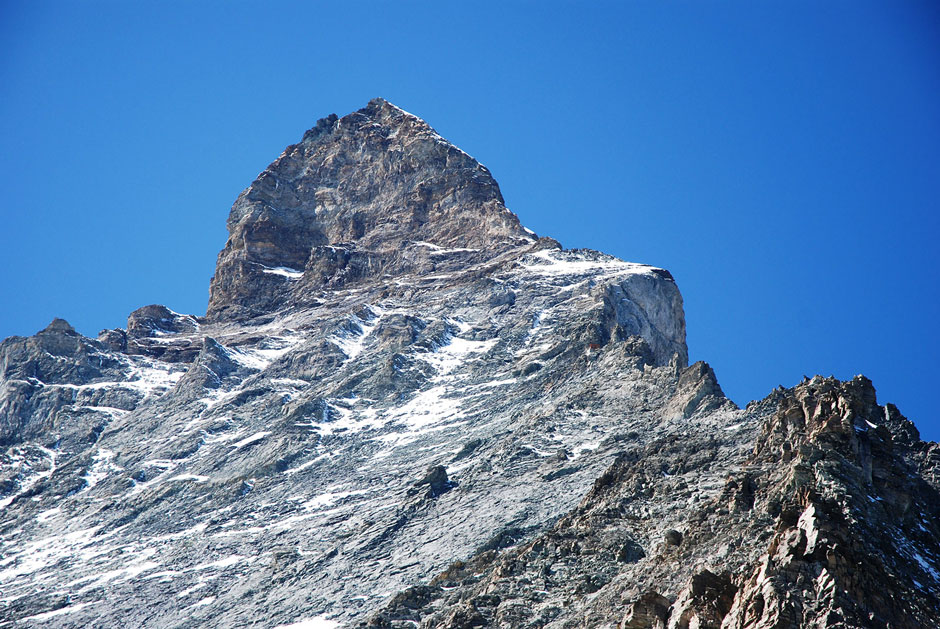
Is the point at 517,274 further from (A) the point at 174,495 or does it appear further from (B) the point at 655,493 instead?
(B) the point at 655,493

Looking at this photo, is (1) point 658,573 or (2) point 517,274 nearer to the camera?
(1) point 658,573

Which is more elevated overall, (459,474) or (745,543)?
(459,474)

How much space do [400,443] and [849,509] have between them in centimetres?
7934

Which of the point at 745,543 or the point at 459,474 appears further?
the point at 459,474

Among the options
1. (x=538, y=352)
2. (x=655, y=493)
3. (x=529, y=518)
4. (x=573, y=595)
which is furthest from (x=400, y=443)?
(x=573, y=595)

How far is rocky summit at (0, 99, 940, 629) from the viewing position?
44.7 metres

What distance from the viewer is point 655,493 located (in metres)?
63.3

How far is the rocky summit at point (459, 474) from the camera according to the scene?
1759 inches

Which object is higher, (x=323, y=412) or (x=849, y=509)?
(x=323, y=412)

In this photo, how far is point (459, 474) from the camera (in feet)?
321

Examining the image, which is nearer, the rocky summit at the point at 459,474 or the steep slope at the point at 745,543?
the steep slope at the point at 745,543

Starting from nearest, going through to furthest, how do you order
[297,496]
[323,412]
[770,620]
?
[770,620], [297,496], [323,412]

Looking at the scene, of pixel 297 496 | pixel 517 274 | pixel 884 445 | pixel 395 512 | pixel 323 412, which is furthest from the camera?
pixel 517 274

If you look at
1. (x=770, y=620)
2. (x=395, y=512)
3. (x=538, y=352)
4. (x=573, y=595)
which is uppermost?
(x=538, y=352)
